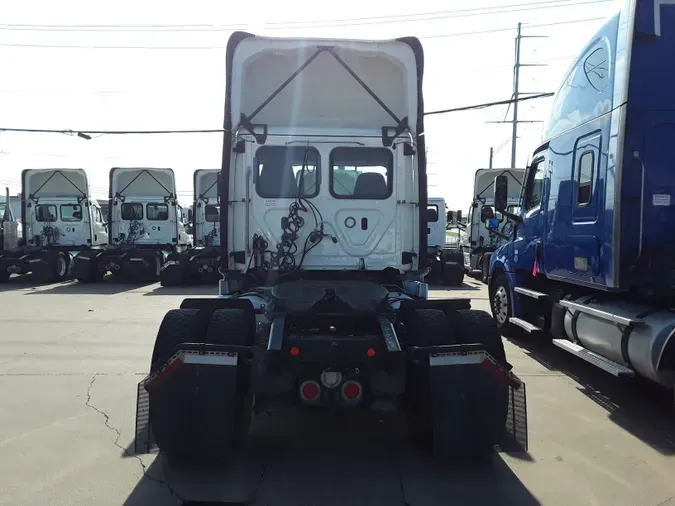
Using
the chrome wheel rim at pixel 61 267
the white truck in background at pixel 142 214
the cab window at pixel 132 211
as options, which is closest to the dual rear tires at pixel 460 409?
the white truck in background at pixel 142 214

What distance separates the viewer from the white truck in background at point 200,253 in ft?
54.6

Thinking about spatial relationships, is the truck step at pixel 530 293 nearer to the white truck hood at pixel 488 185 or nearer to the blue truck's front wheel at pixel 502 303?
the blue truck's front wheel at pixel 502 303


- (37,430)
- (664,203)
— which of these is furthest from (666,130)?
(37,430)

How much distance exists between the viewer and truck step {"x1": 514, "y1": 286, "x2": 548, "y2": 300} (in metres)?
7.12

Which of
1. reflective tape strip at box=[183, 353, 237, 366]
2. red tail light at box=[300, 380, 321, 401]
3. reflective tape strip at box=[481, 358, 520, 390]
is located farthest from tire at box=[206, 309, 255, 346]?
reflective tape strip at box=[481, 358, 520, 390]

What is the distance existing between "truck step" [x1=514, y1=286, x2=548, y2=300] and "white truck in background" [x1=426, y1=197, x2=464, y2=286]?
746cm

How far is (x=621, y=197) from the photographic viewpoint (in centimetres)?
527

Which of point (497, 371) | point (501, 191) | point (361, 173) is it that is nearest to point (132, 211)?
point (501, 191)

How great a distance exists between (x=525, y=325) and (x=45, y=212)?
54.2 ft

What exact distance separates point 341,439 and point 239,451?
86 cm

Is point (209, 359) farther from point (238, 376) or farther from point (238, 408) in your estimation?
point (238, 408)

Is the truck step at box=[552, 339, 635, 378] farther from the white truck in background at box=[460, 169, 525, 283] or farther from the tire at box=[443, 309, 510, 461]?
the white truck in background at box=[460, 169, 525, 283]

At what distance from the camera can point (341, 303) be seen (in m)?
4.47

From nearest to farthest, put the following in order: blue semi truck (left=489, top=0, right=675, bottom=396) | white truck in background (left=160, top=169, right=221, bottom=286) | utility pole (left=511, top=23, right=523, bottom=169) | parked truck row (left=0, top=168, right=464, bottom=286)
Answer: blue semi truck (left=489, top=0, right=675, bottom=396), white truck in background (left=160, top=169, right=221, bottom=286), parked truck row (left=0, top=168, right=464, bottom=286), utility pole (left=511, top=23, right=523, bottom=169)
